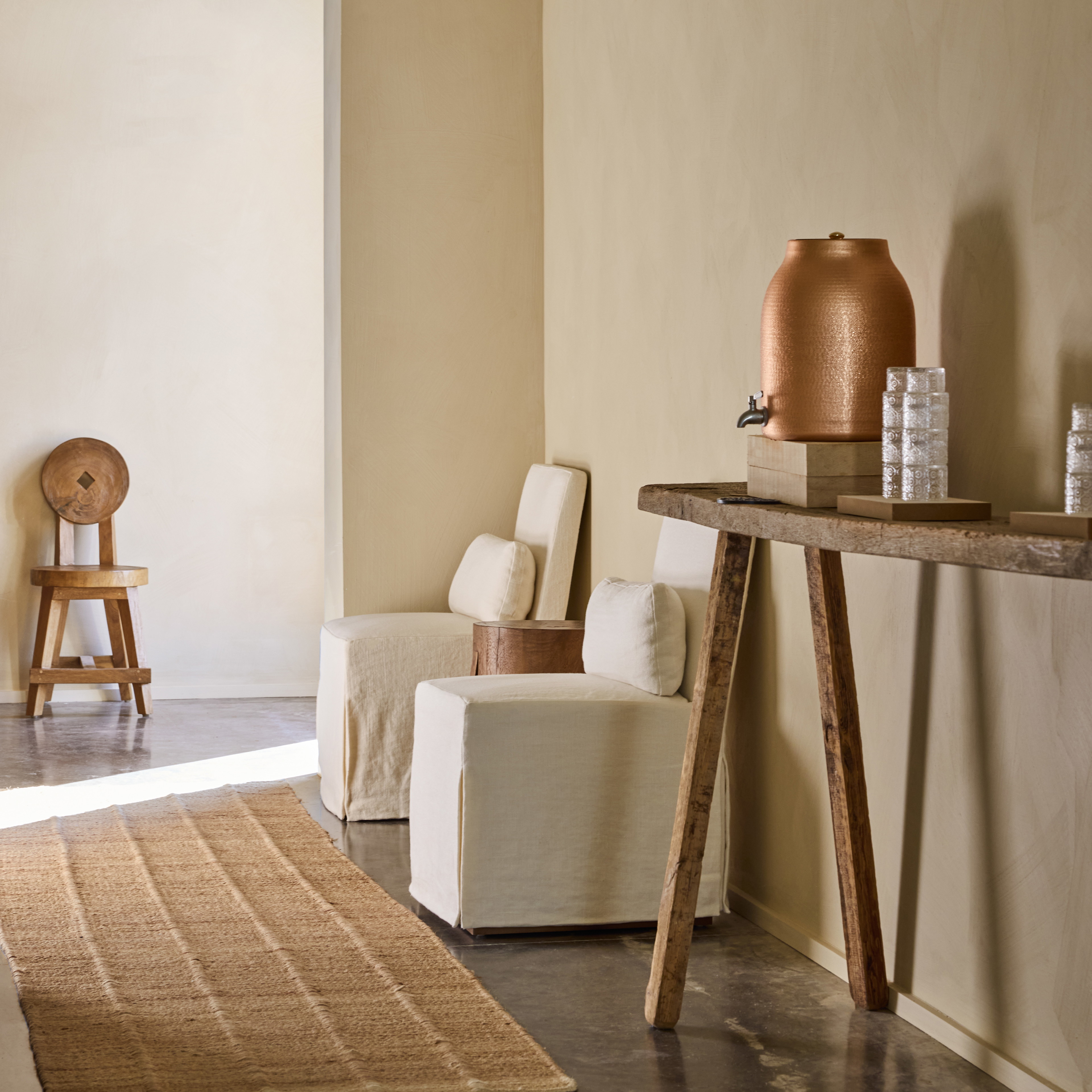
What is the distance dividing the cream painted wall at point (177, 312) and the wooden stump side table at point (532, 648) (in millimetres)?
2877

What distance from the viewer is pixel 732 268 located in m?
3.38

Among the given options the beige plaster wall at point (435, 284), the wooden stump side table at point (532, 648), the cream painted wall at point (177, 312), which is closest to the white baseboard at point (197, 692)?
the cream painted wall at point (177, 312)

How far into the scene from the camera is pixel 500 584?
14.7 ft

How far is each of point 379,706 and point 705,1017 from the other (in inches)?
72.3

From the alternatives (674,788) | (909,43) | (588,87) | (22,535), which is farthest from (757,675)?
(22,535)

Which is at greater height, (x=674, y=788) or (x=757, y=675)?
(x=757, y=675)

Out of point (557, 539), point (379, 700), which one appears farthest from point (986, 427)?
point (379, 700)

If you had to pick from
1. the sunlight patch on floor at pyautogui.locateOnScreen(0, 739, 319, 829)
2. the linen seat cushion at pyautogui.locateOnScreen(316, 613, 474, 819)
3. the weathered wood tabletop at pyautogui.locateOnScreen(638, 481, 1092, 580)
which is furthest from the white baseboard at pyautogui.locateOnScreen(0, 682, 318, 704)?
the weathered wood tabletop at pyautogui.locateOnScreen(638, 481, 1092, 580)

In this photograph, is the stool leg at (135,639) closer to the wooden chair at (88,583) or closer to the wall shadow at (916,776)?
the wooden chair at (88,583)

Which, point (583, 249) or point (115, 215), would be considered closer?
point (583, 249)

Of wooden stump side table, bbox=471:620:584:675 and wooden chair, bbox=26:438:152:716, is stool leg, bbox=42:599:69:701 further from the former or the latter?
wooden stump side table, bbox=471:620:584:675

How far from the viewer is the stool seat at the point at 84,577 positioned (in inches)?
232

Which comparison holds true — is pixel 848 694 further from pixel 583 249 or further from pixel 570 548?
pixel 583 249

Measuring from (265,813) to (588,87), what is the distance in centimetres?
239
